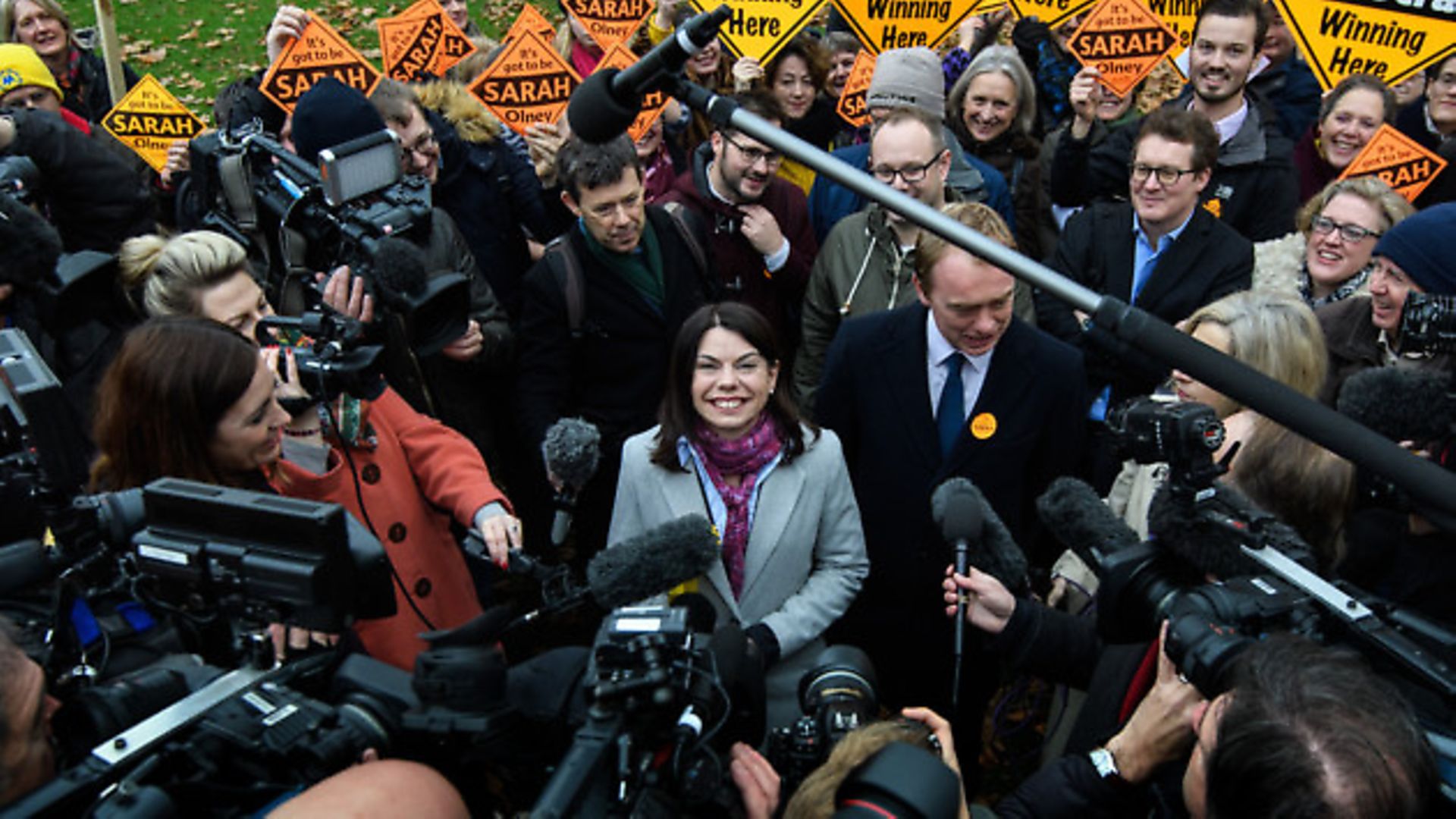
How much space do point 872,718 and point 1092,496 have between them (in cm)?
67

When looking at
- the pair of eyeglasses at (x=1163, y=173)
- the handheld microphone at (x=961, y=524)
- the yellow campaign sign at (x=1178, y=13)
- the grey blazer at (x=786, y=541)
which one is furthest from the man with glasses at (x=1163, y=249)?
the yellow campaign sign at (x=1178, y=13)

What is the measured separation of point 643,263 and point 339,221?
4.42 ft

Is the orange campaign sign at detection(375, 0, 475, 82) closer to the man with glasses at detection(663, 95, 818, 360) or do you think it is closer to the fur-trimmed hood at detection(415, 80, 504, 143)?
the fur-trimmed hood at detection(415, 80, 504, 143)

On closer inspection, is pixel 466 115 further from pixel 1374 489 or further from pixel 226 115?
pixel 1374 489

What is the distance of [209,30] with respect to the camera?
13.9 metres

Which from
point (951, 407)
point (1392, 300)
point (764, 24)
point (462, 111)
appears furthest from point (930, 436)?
point (462, 111)

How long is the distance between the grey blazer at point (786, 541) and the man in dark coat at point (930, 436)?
11.2 inches

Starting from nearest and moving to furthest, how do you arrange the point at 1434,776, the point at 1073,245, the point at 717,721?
the point at 1434,776 < the point at 717,721 < the point at 1073,245

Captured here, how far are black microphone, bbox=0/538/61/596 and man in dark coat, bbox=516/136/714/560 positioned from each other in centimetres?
218

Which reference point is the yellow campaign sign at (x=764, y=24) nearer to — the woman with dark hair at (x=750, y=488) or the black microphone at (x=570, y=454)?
the woman with dark hair at (x=750, y=488)

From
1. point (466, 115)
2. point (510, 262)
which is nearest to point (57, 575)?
point (510, 262)

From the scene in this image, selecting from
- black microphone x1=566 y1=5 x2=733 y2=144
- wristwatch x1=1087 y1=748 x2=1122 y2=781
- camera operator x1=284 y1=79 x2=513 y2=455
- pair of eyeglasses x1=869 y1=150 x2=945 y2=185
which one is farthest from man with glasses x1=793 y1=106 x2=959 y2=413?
black microphone x1=566 y1=5 x2=733 y2=144

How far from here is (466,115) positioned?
5422mm

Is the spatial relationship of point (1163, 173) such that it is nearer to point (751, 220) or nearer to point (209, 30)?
point (751, 220)
